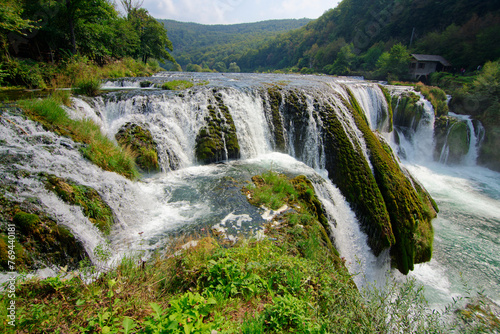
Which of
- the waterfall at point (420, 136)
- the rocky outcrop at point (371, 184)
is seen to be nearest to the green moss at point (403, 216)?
the rocky outcrop at point (371, 184)

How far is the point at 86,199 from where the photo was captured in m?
4.32

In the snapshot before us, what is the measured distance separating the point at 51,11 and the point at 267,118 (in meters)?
13.5

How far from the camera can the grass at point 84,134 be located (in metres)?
5.30

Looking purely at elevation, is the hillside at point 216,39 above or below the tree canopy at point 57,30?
above

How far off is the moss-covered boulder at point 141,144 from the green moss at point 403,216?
781cm

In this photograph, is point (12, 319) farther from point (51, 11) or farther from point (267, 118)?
point (51, 11)

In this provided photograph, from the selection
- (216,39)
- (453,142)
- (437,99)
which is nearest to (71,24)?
(453,142)

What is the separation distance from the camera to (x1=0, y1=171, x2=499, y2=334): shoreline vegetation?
2035 mm

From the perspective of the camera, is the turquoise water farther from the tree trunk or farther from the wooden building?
the wooden building

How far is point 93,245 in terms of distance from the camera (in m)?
3.83

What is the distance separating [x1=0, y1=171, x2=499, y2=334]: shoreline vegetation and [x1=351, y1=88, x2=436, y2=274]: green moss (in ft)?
14.9

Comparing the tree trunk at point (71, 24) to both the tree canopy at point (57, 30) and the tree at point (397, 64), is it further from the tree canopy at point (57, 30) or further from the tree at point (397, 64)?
the tree at point (397, 64)

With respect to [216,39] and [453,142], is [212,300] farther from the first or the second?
[216,39]

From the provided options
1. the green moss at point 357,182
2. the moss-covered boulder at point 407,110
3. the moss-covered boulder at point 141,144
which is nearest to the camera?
the green moss at point 357,182
